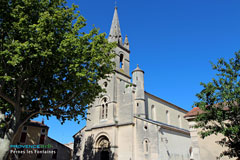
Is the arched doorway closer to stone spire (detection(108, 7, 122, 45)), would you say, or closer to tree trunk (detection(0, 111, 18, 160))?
tree trunk (detection(0, 111, 18, 160))

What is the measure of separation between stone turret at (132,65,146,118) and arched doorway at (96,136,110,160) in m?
5.00

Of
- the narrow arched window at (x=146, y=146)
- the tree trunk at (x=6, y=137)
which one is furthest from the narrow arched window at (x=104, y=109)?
the tree trunk at (x=6, y=137)

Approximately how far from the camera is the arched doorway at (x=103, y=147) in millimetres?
22234

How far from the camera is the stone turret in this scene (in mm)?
22578

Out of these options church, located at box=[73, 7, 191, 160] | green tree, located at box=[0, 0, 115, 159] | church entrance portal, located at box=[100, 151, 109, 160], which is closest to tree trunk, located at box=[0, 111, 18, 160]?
green tree, located at box=[0, 0, 115, 159]

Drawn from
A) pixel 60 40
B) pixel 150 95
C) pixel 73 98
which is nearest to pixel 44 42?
pixel 60 40

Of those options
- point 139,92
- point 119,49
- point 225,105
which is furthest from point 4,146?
point 119,49

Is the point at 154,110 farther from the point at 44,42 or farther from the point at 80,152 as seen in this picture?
the point at 44,42

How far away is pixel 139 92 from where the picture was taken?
23609 millimetres

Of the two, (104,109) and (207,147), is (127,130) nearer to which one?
(104,109)

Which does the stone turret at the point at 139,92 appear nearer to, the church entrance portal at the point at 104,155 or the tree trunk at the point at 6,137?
the church entrance portal at the point at 104,155

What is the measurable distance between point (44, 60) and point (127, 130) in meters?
12.8

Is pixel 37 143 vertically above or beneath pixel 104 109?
beneath

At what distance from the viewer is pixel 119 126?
22312 millimetres
